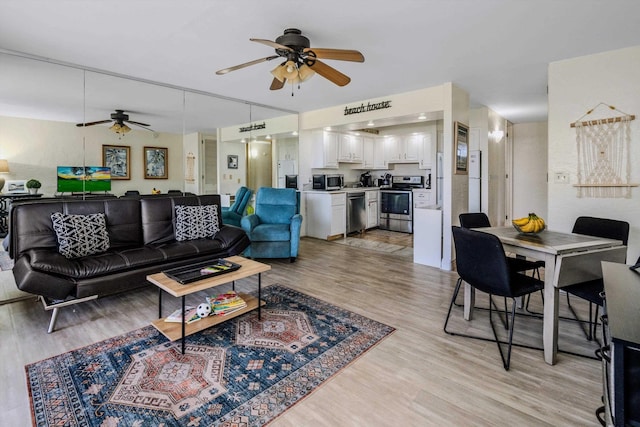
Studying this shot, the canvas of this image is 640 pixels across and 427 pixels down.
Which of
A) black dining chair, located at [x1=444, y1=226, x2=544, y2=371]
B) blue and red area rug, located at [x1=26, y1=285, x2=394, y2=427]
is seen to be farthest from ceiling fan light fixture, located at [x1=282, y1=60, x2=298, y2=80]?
blue and red area rug, located at [x1=26, y1=285, x2=394, y2=427]

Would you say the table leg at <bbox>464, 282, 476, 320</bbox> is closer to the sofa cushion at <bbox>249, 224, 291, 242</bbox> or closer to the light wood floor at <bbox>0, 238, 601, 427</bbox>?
Answer: the light wood floor at <bbox>0, 238, 601, 427</bbox>

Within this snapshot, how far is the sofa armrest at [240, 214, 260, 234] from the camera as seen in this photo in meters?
4.46

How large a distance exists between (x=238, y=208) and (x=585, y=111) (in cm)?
472

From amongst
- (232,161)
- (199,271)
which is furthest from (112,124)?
(199,271)

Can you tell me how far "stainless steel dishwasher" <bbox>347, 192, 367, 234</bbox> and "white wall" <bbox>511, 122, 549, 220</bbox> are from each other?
11.6ft

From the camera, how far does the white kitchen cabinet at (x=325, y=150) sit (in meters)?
6.09

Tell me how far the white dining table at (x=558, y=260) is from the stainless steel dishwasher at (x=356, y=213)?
4230 mm

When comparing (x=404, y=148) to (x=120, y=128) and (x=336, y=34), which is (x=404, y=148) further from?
(x=120, y=128)

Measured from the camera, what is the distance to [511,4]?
7.40 feet

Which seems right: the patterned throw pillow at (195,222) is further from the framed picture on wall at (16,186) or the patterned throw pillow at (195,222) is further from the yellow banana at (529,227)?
the yellow banana at (529,227)

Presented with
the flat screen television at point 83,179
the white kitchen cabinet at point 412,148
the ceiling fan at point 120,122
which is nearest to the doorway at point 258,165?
the ceiling fan at point 120,122

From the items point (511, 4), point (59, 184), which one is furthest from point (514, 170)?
point (59, 184)

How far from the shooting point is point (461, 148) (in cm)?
439

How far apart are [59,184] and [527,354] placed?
4634 mm
